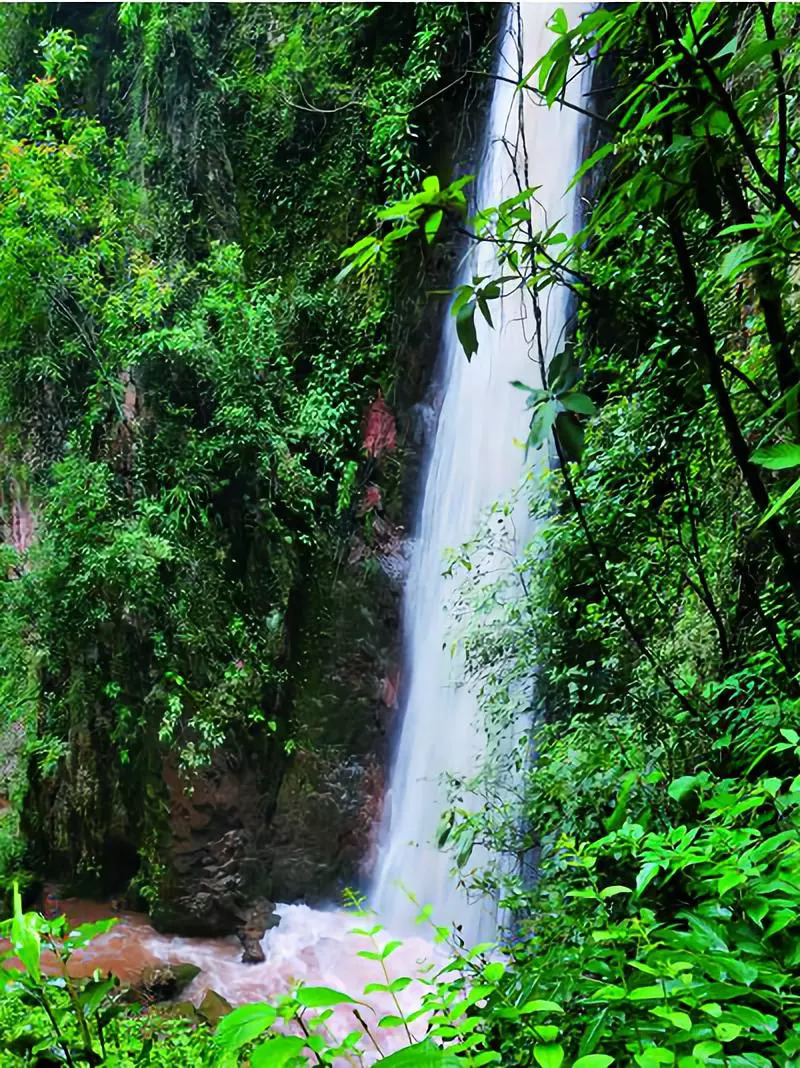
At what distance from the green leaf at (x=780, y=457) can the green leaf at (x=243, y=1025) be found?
736mm

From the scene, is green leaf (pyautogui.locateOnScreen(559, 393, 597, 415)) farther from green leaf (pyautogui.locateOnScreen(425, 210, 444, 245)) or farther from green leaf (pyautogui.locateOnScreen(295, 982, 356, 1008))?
green leaf (pyautogui.locateOnScreen(295, 982, 356, 1008))

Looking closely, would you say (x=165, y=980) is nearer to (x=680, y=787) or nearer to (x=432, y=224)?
(x=680, y=787)

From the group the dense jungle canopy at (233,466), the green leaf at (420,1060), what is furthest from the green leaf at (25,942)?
the dense jungle canopy at (233,466)

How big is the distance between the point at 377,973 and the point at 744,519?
4009mm

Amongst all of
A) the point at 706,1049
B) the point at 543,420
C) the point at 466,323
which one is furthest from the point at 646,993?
the point at 466,323

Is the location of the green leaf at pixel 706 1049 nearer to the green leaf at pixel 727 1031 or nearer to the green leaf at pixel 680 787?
the green leaf at pixel 727 1031

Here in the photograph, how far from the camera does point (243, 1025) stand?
0.56m

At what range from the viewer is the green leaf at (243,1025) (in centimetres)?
55

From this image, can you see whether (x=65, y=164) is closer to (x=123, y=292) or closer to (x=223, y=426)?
(x=123, y=292)

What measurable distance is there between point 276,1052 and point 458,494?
15.7 feet

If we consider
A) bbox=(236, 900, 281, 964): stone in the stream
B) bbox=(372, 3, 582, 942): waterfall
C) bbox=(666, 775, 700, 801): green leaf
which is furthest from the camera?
bbox=(236, 900, 281, 964): stone in the stream

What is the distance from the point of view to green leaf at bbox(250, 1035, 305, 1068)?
0.52 m

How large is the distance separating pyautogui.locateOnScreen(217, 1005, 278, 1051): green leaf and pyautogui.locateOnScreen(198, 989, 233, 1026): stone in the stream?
419 cm

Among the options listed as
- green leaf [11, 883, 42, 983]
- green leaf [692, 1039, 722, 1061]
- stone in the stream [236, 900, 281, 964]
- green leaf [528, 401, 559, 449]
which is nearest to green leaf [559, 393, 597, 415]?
green leaf [528, 401, 559, 449]
